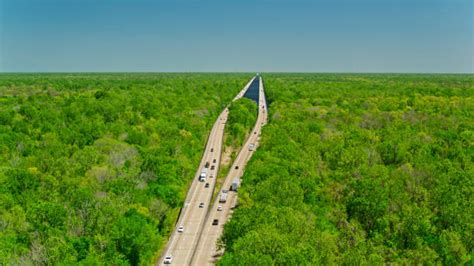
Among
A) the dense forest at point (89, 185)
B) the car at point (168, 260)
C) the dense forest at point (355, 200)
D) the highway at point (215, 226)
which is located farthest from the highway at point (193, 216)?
the dense forest at point (355, 200)

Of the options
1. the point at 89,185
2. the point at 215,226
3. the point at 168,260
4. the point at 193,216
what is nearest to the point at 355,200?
the point at 215,226

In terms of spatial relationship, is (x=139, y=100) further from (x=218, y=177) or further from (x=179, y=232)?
(x=179, y=232)

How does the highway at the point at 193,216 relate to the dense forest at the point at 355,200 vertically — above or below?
below

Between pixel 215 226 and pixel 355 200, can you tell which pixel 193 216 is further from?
pixel 355 200

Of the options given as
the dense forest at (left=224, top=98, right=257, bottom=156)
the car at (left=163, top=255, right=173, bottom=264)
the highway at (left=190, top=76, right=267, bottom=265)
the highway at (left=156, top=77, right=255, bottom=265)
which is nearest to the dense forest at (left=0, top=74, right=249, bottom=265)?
the highway at (left=156, top=77, right=255, bottom=265)

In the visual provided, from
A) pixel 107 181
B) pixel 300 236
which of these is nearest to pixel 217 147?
pixel 107 181

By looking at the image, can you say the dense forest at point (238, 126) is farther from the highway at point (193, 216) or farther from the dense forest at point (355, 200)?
the dense forest at point (355, 200)
